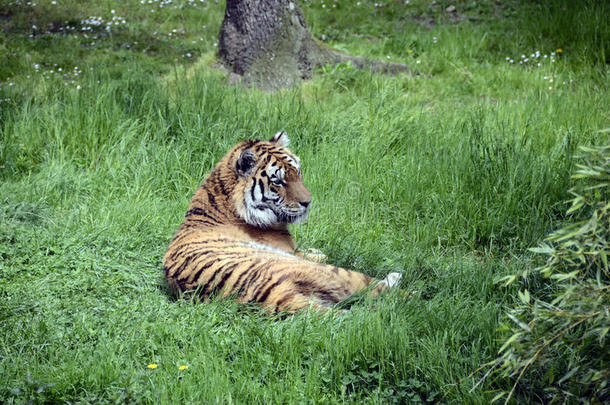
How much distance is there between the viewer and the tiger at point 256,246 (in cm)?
387

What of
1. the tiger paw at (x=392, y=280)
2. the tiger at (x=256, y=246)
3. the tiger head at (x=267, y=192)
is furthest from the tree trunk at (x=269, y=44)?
A: the tiger paw at (x=392, y=280)

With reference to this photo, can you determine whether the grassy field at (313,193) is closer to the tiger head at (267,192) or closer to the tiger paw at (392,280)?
the tiger paw at (392,280)

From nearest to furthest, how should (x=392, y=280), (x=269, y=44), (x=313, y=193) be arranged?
(x=392, y=280), (x=313, y=193), (x=269, y=44)

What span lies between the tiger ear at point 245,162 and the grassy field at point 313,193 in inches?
36.1

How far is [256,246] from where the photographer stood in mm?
4434

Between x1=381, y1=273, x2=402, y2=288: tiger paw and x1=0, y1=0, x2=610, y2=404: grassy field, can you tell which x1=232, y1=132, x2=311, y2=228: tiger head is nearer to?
x1=0, y1=0, x2=610, y2=404: grassy field

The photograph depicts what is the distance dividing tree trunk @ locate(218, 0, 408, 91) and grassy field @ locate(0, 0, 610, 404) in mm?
479

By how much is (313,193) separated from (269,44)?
3.26 metres

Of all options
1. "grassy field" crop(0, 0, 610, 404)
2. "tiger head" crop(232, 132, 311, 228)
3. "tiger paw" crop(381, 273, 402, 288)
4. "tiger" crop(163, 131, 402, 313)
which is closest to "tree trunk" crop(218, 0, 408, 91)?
"grassy field" crop(0, 0, 610, 404)

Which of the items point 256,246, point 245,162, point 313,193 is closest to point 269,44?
point 313,193

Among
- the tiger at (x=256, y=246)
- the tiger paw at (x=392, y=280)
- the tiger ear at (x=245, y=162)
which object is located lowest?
the tiger paw at (x=392, y=280)

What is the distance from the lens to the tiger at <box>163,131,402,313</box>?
387 centimetres

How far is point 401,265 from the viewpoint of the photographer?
472cm

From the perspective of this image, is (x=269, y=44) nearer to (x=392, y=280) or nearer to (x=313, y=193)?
(x=313, y=193)
